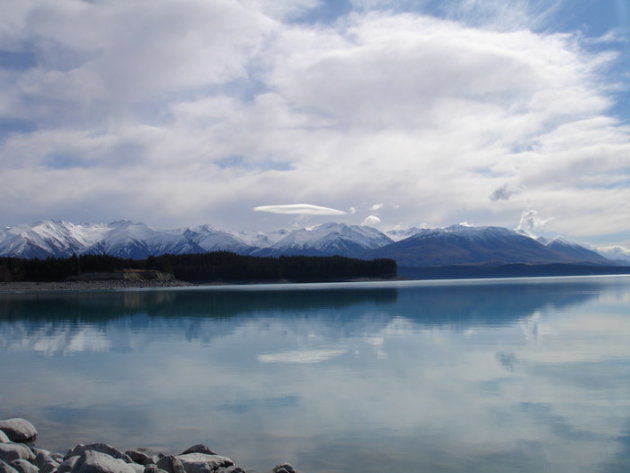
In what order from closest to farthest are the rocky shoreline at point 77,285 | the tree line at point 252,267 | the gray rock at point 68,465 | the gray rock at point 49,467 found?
1. the gray rock at point 68,465
2. the gray rock at point 49,467
3. the rocky shoreline at point 77,285
4. the tree line at point 252,267

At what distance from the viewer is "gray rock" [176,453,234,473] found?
9.66m

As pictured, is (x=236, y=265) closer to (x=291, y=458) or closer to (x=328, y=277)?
(x=328, y=277)

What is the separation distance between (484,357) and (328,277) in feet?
509

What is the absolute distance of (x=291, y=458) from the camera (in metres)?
10.8

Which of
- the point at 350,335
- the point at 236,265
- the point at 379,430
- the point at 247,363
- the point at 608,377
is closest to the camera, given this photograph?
the point at 379,430

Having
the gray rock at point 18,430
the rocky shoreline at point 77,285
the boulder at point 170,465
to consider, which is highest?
the boulder at point 170,465

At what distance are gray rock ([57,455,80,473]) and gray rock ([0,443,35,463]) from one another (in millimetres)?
1427

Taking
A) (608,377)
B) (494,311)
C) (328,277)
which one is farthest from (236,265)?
(608,377)

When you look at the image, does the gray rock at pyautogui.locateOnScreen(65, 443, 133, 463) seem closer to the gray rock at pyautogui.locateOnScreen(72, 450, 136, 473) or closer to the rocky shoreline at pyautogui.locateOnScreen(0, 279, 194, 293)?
the gray rock at pyautogui.locateOnScreen(72, 450, 136, 473)

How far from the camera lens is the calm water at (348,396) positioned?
1110cm

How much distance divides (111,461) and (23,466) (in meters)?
1.74

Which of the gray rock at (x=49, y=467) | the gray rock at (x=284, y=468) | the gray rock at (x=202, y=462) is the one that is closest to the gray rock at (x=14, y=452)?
the gray rock at (x=49, y=467)

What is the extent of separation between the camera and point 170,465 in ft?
30.9

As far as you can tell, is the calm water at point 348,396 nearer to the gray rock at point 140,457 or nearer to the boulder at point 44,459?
the gray rock at point 140,457
